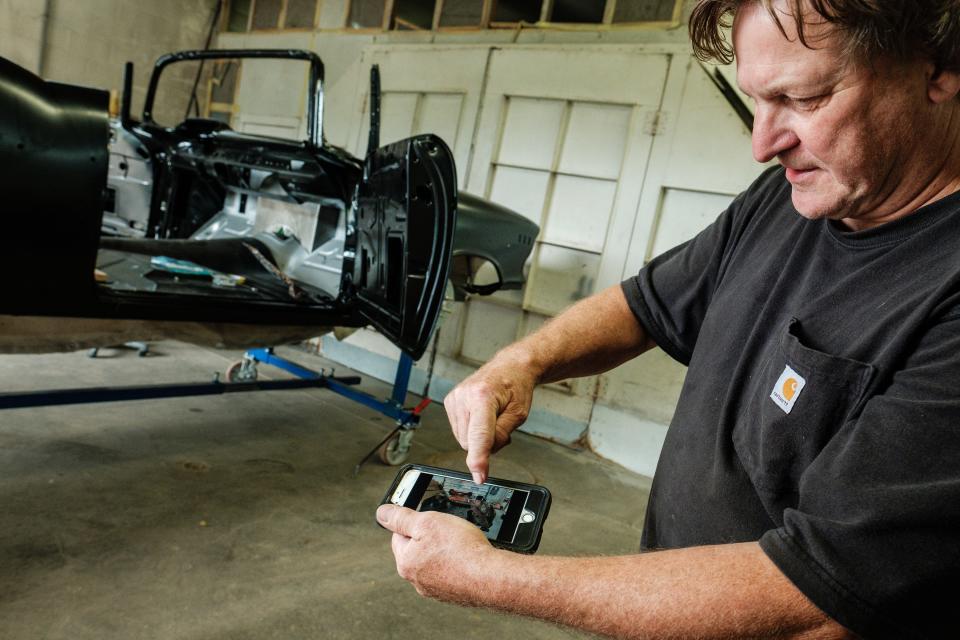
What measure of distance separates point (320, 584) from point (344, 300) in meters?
1.68

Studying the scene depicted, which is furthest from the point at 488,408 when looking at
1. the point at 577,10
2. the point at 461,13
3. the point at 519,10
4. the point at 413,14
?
the point at 413,14

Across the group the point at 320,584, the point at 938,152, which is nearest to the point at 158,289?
the point at 320,584

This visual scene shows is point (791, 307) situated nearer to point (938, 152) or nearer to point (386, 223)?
point (938, 152)

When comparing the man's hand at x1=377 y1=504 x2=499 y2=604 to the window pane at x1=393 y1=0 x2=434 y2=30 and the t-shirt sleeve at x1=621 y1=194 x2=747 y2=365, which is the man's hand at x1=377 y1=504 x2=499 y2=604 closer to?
the t-shirt sleeve at x1=621 y1=194 x2=747 y2=365

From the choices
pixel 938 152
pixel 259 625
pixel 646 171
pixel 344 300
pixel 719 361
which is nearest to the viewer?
pixel 938 152

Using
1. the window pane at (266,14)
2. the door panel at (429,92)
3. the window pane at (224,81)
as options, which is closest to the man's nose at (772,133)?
the door panel at (429,92)

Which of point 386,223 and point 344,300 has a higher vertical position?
point 386,223

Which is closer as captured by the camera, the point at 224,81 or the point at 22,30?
the point at 22,30

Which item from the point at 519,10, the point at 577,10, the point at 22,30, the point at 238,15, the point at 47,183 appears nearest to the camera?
the point at 47,183

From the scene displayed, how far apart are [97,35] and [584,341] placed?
673 cm

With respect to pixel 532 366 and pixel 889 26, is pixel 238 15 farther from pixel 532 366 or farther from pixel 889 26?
pixel 889 26

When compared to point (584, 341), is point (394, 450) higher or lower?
Answer: lower

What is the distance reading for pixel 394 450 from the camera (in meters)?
3.59

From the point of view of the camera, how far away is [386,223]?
3.12m
